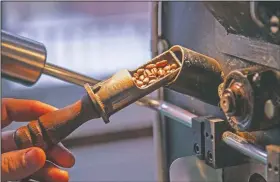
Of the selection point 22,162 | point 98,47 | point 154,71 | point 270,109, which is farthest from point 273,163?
point 98,47

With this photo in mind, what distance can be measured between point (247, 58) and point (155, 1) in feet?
0.80

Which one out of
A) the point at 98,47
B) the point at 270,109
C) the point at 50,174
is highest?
the point at 270,109

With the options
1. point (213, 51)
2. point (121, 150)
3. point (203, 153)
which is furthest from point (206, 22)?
point (121, 150)

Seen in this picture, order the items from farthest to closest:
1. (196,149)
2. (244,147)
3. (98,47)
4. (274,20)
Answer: (98,47) → (196,149) → (244,147) → (274,20)

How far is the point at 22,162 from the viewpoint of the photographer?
0.60m

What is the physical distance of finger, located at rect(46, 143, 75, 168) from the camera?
2.15 ft

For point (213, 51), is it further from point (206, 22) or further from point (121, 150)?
point (121, 150)

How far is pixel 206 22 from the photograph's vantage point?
67 cm

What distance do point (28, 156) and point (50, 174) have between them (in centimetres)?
7

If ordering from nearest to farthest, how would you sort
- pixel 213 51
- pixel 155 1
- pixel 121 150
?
pixel 213 51
pixel 155 1
pixel 121 150

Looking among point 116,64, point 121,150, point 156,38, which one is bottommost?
point 121,150

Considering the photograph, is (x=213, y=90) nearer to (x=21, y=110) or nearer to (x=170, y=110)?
(x=170, y=110)

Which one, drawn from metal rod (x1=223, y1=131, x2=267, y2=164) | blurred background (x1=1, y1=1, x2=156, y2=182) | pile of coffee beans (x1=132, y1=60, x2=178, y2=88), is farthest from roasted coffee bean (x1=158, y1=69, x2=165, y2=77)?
blurred background (x1=1, y1=1, x2=156, y2=182)

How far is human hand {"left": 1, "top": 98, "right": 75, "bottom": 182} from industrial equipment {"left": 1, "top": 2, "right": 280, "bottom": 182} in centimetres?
2
